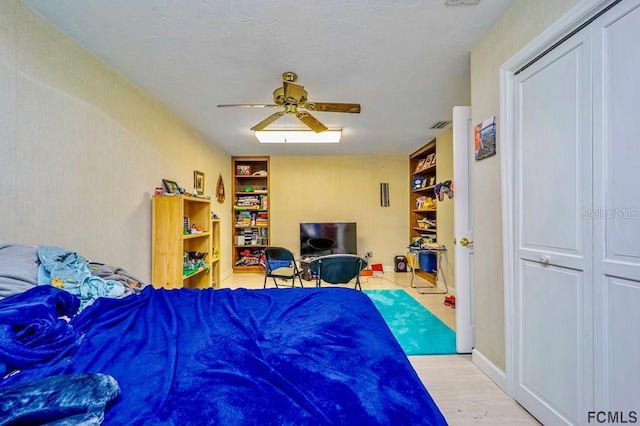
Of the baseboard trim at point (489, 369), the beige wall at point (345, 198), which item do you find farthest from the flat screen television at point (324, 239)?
the baseboard trim at point (489, 369)

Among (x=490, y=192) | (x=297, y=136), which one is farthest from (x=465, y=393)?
(x=297, y=136)

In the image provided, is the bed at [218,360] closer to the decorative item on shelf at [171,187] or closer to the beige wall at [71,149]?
the beige wall at [71,149]

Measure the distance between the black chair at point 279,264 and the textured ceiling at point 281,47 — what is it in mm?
1809

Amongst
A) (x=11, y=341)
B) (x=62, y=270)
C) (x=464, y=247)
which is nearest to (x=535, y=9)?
(x=464, y=247)

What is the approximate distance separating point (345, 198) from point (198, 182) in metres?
2.85

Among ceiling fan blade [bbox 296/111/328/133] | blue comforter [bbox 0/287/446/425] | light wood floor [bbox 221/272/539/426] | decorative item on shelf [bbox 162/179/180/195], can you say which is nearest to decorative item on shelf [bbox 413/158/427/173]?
ceiling fan blade [bbox 296/111/328/133]

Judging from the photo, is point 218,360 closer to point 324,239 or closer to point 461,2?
point 461,2

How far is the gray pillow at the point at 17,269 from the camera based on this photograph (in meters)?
1.18

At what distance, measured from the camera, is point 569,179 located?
4.30 feet

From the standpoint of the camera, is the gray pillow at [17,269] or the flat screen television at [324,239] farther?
the flat screen television at [324,239]

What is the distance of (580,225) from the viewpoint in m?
1.27

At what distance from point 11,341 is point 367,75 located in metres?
2.68

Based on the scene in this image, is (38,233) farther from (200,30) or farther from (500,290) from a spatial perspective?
(500,290)

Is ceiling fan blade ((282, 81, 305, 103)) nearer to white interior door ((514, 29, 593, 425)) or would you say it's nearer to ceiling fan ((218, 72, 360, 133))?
ceiling fan ((218, 72, 360, 133))
